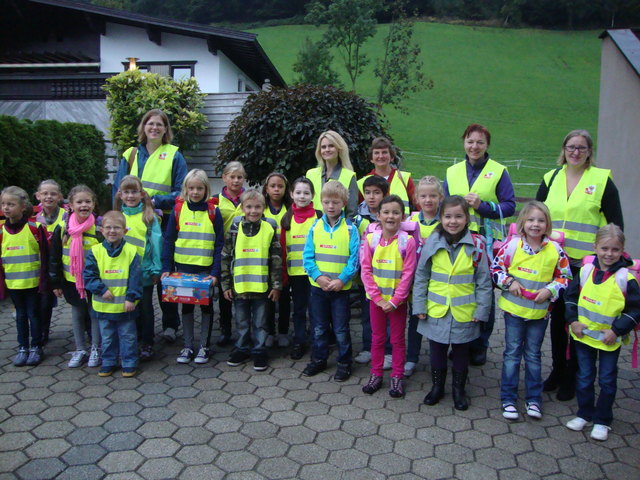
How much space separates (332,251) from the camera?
4.57 m

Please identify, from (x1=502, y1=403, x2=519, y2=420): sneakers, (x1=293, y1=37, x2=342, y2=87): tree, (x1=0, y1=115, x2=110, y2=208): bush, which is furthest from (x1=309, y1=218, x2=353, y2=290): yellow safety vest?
(x1=293, y1=37, x2=342, y2=87): tree

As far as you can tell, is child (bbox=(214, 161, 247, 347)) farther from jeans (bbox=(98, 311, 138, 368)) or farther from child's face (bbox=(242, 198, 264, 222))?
jeans (bbox=(98, 311, 138, 368))

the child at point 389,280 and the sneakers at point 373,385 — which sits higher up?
the child at point 389,280

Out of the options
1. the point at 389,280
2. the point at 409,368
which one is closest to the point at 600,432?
the point at 409,368

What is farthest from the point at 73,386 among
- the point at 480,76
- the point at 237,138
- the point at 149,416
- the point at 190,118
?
the point at 480,76

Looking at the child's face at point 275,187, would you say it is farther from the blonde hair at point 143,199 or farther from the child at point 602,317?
the child at point 602,317

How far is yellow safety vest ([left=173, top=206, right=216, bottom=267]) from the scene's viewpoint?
4926mm

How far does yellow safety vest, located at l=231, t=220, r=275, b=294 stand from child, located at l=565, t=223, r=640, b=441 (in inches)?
99.6

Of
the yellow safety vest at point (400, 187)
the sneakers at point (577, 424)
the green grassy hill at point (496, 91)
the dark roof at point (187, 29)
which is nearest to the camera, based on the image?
the sneakers at point (577, 424)

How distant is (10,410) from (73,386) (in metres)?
0.52

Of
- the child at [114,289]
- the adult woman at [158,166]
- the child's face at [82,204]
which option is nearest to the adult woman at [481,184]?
the adult woman at [158,166]

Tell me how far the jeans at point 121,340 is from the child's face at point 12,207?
1317 mm

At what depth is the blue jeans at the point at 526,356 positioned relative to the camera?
3.99 metres

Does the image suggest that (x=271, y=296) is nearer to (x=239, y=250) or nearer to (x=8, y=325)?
(x=239, y=250)
